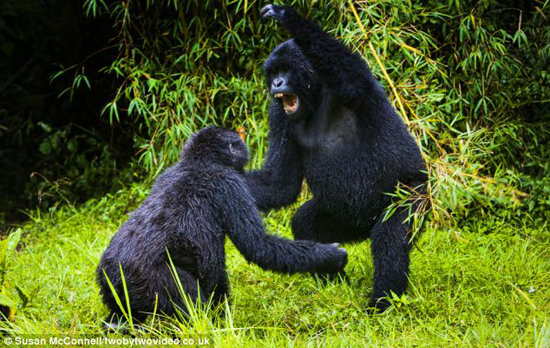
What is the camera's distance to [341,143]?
4.06 m

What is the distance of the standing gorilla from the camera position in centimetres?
385

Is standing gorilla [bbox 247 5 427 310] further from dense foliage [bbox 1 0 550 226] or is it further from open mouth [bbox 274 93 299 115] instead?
dense foliage [bbox 1 0 550 226]

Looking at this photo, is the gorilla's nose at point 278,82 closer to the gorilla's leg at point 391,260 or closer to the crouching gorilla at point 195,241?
the crouching gorilla at point 195,241

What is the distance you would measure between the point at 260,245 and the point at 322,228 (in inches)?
36.3

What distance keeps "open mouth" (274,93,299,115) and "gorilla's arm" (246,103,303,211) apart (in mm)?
172

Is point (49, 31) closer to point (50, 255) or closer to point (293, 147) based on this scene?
point (50, 255)

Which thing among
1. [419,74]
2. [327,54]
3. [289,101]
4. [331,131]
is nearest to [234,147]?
[289,101]

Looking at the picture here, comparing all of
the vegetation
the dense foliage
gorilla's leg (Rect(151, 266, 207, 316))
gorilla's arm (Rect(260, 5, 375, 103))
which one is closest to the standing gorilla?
gorilla's arm (Rect(260, 5, 375, 103))

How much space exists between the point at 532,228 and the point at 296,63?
8.93 ft

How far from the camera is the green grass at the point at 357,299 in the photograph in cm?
325

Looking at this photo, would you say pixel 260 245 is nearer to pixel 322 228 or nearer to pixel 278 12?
pixel 322 228

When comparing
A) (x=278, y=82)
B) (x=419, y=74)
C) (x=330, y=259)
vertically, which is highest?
(x=278, y=82)

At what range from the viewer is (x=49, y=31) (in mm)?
7457

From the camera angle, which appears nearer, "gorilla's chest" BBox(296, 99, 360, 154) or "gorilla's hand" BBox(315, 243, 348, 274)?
"gorilla's hand" BBox(315, 243, 348, 274)
